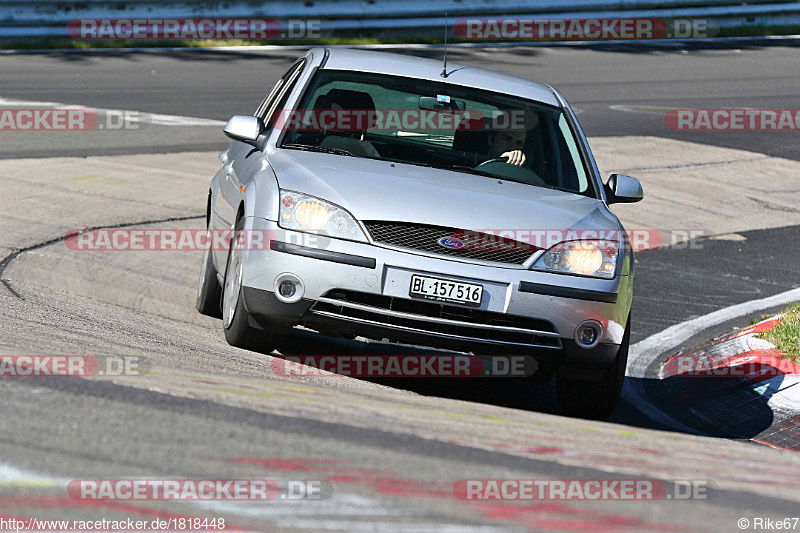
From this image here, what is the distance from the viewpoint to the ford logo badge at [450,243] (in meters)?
5.71

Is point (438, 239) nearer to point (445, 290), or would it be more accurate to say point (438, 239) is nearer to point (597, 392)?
point (445, 290)

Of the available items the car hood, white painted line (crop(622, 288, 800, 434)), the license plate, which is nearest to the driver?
the car hood

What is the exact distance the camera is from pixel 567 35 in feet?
82.1

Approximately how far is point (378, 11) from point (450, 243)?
60.1 feet

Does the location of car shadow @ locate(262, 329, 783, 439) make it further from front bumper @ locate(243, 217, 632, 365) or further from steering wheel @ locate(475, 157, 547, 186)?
steering wheel @ locate(475, 157, 547, 186)

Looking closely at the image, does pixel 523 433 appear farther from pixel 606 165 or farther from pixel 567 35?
Result: pixel 567 35

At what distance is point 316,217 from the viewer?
5801mm

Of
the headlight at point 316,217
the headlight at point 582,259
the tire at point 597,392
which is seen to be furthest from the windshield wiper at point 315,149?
the tire at point 597,392

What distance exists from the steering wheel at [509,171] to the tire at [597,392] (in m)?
1.02

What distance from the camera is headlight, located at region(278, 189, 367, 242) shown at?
573 centimetres

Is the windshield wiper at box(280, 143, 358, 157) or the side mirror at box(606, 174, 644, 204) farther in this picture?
the side mirror at box(606, 174, 644, 204)

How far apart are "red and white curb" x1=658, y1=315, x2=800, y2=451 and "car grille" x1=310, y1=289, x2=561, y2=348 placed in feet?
5.41

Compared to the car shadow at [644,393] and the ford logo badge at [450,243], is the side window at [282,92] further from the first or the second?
the ford logo badge at [450,243]

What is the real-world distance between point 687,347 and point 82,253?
14.5 ft
